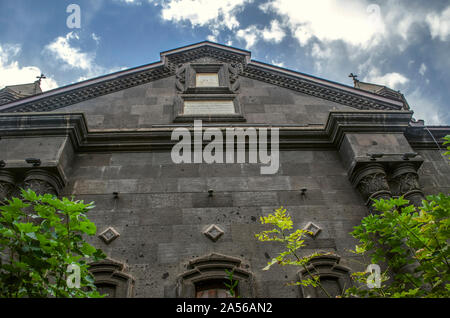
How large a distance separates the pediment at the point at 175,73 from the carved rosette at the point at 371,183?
3815 mm

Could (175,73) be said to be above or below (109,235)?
above

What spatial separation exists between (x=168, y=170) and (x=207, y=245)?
2672 millimetres

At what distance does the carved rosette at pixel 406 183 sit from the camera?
9.53 metres

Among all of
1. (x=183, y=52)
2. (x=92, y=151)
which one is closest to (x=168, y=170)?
(x=92, y=151)

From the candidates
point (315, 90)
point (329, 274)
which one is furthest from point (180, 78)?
point (329, 274)

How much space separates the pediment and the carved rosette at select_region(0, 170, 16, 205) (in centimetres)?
373

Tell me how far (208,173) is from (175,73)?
565 cm

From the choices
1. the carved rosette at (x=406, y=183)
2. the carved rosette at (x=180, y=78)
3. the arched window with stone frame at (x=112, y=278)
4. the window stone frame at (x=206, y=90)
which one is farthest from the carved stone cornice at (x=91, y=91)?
the carved rosette at (x=406, y=183)

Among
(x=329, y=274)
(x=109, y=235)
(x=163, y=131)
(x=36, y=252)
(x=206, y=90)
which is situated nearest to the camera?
(x=36, y=252)

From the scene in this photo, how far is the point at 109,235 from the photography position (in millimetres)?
9000

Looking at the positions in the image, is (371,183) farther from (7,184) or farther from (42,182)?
(7,184)
